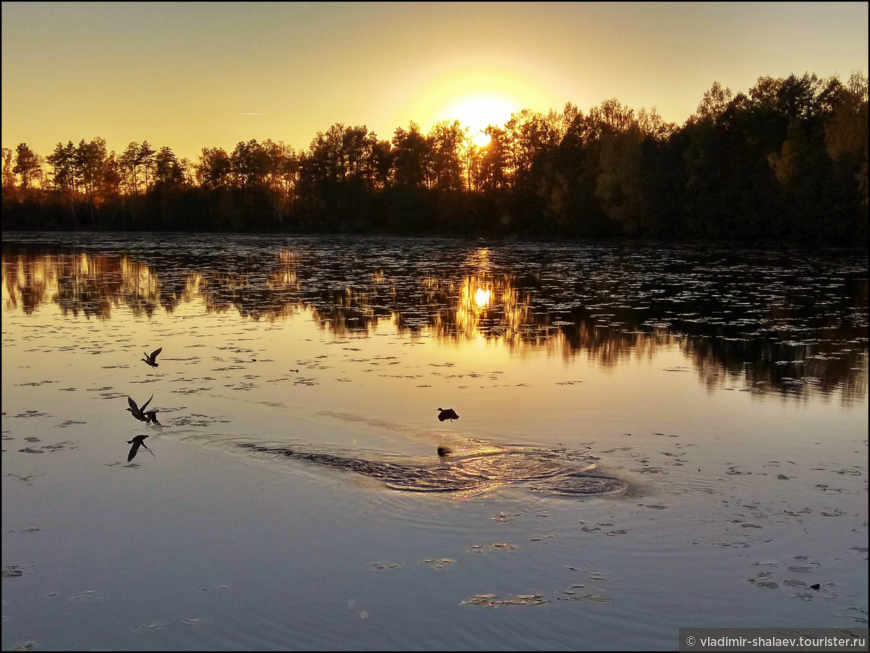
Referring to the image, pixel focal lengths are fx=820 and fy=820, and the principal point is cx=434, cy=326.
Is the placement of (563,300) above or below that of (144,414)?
above

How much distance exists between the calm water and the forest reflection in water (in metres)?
0.21

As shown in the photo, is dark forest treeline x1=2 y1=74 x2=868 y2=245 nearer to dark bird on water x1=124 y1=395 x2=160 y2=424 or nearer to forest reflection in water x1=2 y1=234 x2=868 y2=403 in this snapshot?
forest reflection in water x1=2 y1=234 x2=868 y2=403

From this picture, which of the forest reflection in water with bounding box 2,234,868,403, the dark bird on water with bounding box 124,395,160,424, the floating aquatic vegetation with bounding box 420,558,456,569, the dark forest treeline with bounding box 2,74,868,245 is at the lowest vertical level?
the floating aquatic vegetation with bounding box 420,558,456,569

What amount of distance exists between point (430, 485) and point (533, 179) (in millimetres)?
70060

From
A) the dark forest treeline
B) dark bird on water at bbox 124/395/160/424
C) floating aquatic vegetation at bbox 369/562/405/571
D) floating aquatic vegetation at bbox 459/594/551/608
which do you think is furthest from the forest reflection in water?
the dark forest treeline

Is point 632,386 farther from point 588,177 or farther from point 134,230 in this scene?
point 134,230

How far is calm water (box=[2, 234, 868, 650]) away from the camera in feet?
17.6

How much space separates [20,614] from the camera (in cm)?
534

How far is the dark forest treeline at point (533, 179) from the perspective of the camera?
53709 mm

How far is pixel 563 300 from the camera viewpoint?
72.9 ft

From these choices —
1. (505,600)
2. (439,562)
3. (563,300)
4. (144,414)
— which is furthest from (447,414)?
(563,300)

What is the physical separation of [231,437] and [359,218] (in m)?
77.4

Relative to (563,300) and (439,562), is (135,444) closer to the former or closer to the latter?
(439,562)

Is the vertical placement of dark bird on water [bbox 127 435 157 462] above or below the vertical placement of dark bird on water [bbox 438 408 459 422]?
below
